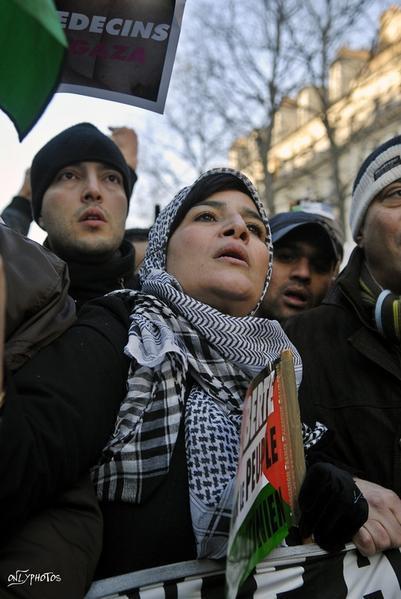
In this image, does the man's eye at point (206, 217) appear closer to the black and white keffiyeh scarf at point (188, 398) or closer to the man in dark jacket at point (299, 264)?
the black and white keffiyeh scarf at point (188, 398)

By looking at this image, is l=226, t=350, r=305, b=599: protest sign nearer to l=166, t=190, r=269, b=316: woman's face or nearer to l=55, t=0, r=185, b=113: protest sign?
l=166, t=190, r=269, b=316: woman's face

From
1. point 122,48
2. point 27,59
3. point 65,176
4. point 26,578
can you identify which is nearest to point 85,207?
point 65,176

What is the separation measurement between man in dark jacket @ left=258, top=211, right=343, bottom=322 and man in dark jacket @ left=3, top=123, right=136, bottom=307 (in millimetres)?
709

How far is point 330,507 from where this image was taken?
1.45 metres

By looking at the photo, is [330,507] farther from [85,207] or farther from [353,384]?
[85,207]

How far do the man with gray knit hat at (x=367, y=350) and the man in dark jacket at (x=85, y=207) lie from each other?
29.6 inches

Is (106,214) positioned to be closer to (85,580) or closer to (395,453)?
(395,453)

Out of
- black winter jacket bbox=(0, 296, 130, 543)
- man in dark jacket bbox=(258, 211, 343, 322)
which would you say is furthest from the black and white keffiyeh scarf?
man in dark jacket bbox=(258, 211, 343, 322)

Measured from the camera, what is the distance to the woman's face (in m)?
1.88

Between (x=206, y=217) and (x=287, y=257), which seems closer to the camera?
(x=206, y=217)

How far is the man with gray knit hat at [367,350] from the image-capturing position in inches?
79.1

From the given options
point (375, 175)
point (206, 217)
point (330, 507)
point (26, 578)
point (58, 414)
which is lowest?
point (26, 578)

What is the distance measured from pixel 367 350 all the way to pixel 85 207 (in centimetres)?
121

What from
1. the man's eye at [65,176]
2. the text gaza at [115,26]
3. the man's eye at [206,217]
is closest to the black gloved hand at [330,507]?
Result: the man's eye at [206,217]
